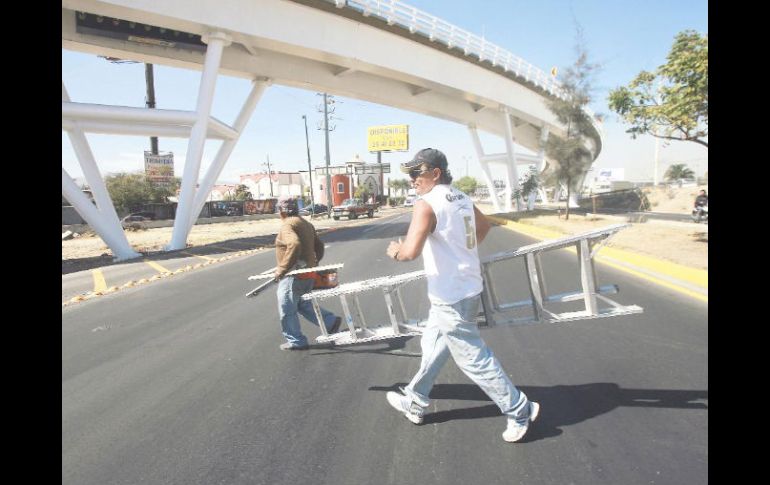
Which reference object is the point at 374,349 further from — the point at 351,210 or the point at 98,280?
the point at 351,210

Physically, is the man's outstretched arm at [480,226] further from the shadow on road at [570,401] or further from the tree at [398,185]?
the tree at [398,185]

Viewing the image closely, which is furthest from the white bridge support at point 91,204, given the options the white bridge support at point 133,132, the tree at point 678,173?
the tree at point 678,173

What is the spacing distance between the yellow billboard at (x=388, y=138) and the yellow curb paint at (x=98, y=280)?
62505 mm

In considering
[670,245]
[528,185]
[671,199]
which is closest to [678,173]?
[671,199]

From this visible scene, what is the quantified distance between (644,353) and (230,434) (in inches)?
141

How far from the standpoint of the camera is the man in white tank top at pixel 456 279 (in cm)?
275

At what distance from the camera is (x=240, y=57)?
2006 cm

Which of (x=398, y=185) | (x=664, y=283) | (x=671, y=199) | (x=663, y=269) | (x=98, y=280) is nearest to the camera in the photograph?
(x=664, y=283)

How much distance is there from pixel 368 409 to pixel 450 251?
52.8 inches

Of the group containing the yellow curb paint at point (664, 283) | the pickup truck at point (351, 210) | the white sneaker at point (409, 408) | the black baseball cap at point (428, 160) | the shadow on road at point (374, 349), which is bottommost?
the shadow on road at point (374, 349)

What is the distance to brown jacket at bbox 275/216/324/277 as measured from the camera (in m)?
4.52

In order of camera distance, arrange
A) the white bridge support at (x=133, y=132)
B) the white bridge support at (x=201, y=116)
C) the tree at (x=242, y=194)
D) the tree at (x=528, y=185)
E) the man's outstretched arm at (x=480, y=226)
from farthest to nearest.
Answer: the tree at (x=242, y=194) < the tree at (x=528, y=185) < the white bridge support at (x=201, y=116) < the white bridge support at (x=133, y=132) < the man's outstretched arm at (x=480, y=226)

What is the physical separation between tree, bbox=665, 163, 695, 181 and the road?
82.5 metres

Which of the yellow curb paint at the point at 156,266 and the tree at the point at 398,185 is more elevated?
the tree at the point at 398,185
